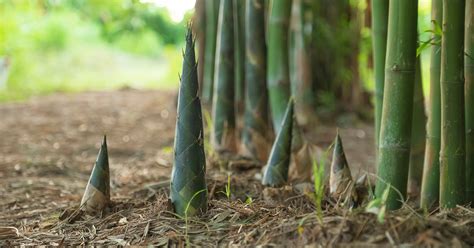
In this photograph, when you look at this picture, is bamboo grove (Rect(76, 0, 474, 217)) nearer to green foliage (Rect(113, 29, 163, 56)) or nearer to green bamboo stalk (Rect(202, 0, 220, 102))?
green bamboo stalk (Rect(202, 0, 220, 102))

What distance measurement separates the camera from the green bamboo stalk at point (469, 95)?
210 cm

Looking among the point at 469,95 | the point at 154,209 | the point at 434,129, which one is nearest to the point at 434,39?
the point at 469,95

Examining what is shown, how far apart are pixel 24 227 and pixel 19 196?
68 cm

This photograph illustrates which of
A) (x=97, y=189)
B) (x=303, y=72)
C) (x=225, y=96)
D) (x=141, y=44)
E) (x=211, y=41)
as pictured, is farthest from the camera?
(x=141, y=44)

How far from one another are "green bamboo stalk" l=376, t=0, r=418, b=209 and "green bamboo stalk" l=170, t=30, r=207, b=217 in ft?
2.06

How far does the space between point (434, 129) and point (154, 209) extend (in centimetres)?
106

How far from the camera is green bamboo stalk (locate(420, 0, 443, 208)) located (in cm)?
226

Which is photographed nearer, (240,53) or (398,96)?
(398,96)

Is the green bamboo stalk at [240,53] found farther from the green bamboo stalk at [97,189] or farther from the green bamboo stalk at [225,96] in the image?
the green bamboo stalk at [97,189]

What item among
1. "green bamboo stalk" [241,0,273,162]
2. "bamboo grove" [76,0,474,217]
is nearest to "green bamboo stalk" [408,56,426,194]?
"bamboo grove" [76,0,474,217]

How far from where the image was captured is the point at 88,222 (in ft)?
7.50

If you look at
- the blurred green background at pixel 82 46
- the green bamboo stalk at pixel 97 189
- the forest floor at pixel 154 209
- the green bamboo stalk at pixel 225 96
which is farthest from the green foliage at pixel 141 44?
the green bamboo stalk at pixel 97 189

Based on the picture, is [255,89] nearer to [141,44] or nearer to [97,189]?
[97,189]

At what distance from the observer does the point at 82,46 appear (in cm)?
1441
